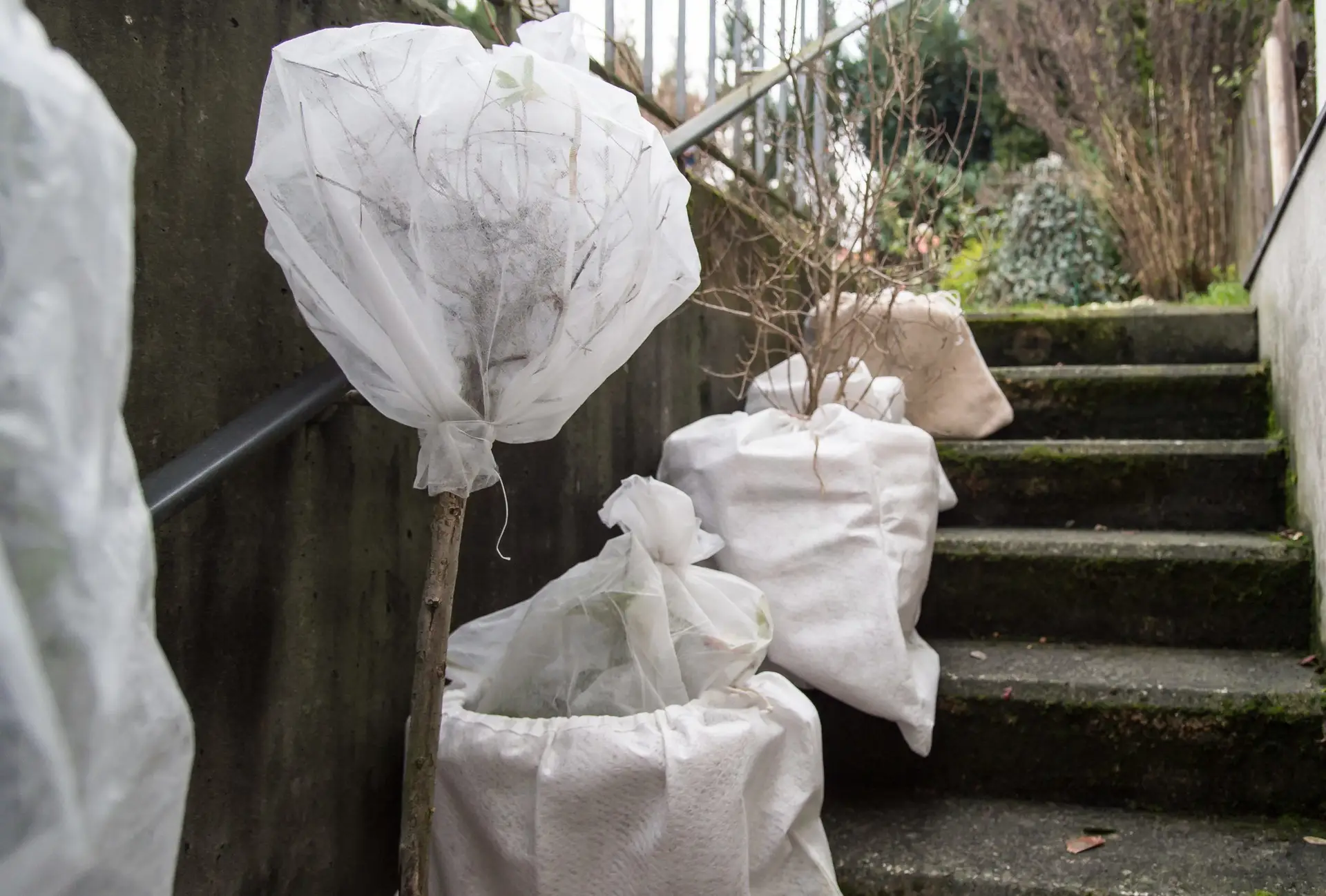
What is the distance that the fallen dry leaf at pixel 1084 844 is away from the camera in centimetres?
135

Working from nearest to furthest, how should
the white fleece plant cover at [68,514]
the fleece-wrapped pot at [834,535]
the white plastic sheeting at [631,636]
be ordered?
the white fleece plant cover at [68,514], the white plastic sheeting at [631,636], the fleece-wrapped pot at [834,535]

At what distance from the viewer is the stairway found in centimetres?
134

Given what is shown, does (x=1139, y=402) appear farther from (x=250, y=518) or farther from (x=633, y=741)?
(x=250, y=518)

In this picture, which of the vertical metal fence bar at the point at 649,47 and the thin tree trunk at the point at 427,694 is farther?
the vertical metal fence bar at the point at 649,47

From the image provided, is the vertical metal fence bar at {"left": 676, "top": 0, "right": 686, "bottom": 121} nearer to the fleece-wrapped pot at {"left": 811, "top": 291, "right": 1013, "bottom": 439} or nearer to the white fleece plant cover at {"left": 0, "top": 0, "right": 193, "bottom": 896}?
the fleece-wrapped pot at {"left": 811, "top": 291, "right": 1013, "bottom": 439}

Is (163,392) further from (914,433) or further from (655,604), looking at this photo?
(914,433)

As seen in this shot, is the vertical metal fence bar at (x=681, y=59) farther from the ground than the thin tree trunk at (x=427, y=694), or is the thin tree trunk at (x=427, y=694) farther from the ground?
the vertical metal fence bar at (x=681, y=59)

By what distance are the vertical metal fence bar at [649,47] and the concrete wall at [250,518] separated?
0.79 metres

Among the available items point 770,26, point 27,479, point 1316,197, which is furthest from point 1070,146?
point 27,479

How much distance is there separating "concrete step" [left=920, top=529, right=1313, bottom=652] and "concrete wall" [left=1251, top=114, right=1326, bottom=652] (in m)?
0.07

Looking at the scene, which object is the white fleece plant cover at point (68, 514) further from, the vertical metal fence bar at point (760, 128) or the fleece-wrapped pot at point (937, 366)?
the vertical metal fence bar at point (760, 128)

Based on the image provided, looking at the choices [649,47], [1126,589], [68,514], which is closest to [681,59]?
[649,47]

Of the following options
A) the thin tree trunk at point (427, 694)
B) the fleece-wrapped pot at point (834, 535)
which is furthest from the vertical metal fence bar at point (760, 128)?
the thin tree trunk at point (427, 694)

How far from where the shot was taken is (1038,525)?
212cm
